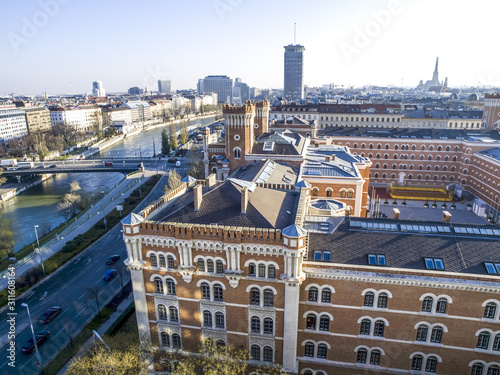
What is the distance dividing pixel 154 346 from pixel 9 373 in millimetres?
15416

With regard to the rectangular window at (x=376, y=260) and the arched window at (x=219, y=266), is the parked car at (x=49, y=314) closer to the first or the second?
the arched window at (x=219, y=266)

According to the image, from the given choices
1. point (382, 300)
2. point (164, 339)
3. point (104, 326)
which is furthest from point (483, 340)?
point (104, 326)

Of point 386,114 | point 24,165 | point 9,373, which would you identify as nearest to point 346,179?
point 9,373

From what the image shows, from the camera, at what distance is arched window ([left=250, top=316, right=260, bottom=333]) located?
3006 cm

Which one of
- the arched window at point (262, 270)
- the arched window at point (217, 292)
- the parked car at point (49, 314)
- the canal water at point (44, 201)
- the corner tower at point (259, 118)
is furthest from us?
the corner tower at point (259, 118)

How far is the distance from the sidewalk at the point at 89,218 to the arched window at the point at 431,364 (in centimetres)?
5132

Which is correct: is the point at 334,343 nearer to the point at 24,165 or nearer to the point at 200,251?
the point at 200,251

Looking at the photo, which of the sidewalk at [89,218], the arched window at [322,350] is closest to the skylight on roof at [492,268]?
the arched window at [322,350]

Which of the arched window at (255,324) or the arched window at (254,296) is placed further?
the arched window at (255,324)

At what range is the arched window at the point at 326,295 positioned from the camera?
96.5ft

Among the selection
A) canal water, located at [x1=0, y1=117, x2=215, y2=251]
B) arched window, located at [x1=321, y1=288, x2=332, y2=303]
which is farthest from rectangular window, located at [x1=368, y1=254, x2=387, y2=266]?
A: canal water, located at [x1=0, y1=117, x2=215, y2=251]

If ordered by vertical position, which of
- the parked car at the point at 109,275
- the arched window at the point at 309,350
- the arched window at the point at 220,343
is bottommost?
the parked car at the point at 109,275

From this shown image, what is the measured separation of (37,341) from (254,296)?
84.9 feet

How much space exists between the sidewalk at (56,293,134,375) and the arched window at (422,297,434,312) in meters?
31.8
